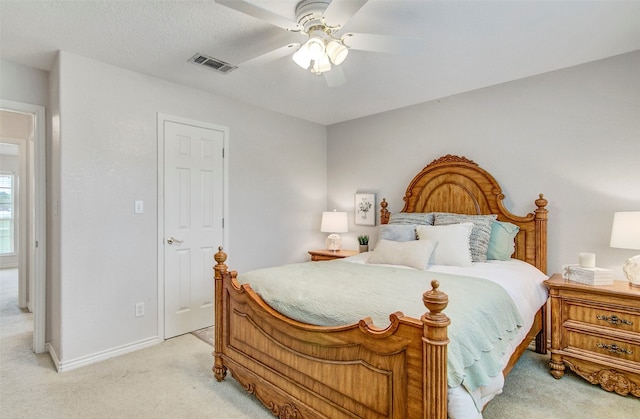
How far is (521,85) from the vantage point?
3.03 meters

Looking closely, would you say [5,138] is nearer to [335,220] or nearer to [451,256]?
[335,220]

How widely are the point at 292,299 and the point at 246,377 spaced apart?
0.69 metres

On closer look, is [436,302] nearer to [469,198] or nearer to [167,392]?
[167,392]

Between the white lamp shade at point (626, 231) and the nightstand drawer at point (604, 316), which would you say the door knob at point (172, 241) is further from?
the white lamp shade at point (626, 231)

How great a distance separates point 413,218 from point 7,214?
8659mm

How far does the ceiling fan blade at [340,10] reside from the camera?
152 cm

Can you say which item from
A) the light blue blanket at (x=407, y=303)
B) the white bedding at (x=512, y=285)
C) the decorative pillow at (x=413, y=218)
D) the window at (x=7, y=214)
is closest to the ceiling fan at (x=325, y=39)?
the light blue blanket at (x=407, y=303)

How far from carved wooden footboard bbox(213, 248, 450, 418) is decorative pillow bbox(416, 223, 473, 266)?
4.52 feet

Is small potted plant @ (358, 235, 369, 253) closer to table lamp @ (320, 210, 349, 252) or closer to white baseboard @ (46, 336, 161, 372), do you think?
table lamp @ (320, 210, 349, 252)

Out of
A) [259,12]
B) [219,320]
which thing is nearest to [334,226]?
[219,320]

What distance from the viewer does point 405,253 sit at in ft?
8.71

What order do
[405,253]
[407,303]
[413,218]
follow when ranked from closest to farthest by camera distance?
1. [407,303]
2. [405,253]
3. [413,218]

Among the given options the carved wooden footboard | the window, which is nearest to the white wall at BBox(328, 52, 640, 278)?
the carved wooden footboard

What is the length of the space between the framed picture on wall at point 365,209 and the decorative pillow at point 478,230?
1.08 metres
